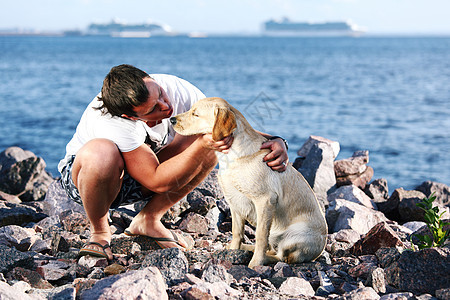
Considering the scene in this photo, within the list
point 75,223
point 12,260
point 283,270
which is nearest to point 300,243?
point 283,270

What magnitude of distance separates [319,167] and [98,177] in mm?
4127

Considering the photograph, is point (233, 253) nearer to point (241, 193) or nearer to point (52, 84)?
point (241, 193)

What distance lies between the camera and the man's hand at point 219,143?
3557mm

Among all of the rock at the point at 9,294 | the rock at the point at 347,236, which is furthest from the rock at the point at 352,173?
the rock at the point at 9,294

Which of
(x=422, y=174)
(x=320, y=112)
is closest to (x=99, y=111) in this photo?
(x=422, y=174)

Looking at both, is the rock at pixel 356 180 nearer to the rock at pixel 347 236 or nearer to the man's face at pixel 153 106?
the rock at pixel 347 236

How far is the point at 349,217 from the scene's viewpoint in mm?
5312

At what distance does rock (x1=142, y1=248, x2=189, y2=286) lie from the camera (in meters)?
3.25

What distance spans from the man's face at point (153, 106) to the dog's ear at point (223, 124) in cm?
63

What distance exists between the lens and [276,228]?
383 centimetres

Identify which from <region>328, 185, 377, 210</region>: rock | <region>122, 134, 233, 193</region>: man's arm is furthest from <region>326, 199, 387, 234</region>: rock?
<region>122, 134, 233, 193</region>: man's arm

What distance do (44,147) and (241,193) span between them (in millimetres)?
11832

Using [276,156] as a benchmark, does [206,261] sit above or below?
below

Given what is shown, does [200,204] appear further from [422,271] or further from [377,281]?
[422,271]
